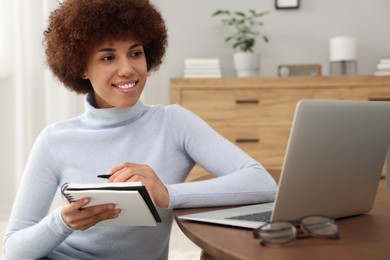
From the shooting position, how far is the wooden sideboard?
4195 millimetres

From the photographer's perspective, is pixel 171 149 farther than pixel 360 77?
No

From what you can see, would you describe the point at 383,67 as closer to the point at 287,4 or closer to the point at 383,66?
the point at 383,66

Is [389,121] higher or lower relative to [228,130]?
higher

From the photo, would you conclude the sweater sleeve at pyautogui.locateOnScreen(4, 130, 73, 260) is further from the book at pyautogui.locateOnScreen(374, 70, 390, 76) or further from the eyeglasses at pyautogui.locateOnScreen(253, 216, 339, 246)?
the book at pyautogui.locateOnScreen(374, 70, 390, 76)

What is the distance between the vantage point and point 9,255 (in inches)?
58.9

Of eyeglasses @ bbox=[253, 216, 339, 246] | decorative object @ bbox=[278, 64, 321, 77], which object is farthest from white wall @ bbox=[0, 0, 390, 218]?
eyeglasses @ bbox=[253, 216, 339, 246]

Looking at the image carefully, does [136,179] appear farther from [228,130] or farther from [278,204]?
[228,130]

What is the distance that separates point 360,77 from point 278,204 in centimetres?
330

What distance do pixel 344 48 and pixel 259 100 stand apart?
741mm

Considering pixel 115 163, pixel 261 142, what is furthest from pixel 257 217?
pixel 261 142

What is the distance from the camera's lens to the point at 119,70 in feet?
5.18

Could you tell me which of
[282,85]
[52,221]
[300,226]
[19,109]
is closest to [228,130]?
[282,85]

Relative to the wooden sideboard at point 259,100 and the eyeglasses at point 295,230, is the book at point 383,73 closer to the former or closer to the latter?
the wooden sideboard at point 259,100

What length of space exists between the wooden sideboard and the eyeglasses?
3138 mm
